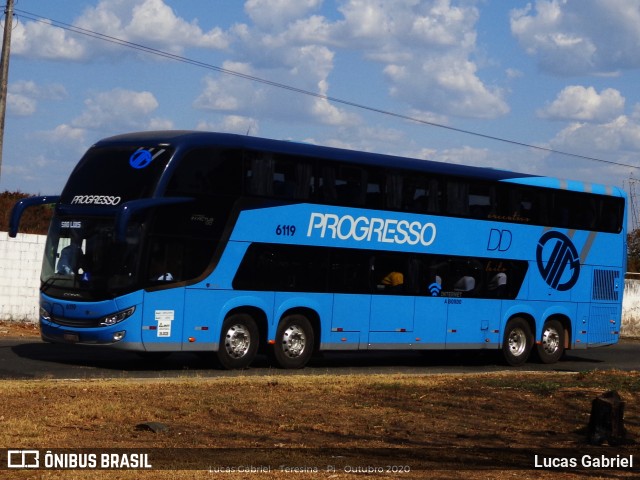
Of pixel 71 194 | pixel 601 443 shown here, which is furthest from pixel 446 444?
pixel 71 194

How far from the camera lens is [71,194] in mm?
19766

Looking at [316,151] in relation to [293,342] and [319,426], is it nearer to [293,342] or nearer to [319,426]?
[293,342]

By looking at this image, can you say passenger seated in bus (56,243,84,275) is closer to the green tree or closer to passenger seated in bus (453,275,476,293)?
passenger seated in bus (453,275,476,293)

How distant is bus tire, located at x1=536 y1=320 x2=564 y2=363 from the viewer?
25.7 metres

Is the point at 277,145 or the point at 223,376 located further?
the point at 277,145

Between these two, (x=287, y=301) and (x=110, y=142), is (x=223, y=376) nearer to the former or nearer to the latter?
(x=287, y=301)

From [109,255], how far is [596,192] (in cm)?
1228

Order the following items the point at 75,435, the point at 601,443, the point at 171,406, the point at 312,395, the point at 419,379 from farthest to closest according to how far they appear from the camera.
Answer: the point at 419,379
the point at 312,395
the point at 171,406
the point at 601,443
the point at 75,435

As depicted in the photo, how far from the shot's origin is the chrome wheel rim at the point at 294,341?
2091 cm

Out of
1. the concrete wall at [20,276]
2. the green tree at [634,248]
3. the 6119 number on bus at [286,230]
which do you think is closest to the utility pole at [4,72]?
the concrete wall at [20,276]

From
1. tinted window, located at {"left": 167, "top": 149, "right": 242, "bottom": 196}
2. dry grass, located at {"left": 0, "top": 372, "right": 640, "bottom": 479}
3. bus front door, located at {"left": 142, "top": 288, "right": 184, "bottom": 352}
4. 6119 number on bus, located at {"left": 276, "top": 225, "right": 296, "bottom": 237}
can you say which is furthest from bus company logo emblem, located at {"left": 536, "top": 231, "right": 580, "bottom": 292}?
bus front door, located at {"left": 142, "top": 288, "right": 184, "bottom": 352}

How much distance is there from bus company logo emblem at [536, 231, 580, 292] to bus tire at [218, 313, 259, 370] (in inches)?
298

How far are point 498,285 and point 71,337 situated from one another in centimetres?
955

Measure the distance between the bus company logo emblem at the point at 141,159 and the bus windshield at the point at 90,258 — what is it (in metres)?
1.01
